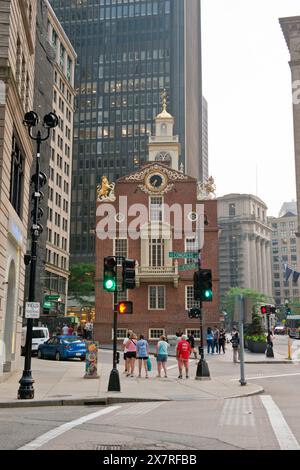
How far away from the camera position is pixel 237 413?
1177 cm

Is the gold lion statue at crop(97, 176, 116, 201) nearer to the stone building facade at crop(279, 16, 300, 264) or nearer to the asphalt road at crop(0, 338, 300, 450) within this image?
the stone building facade at crop(279, 16, 300, 264)

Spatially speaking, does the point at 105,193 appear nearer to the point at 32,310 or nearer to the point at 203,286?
the point at 203,286

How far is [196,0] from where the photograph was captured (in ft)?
510

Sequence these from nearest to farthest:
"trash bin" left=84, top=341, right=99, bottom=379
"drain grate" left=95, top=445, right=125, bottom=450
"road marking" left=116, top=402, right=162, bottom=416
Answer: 1. "drain grate" left=95, top=445, right=125, bottom=450
2. "road marking" left=116, top=402, right=162, bottom=416
3. "trash bin" left=84, top=341, right=99, bottom=379

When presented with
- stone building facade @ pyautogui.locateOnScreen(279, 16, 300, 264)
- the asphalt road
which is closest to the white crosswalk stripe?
the asphalt road

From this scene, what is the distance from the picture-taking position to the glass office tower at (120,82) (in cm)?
11956

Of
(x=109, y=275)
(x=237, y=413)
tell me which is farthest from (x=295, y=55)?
(x=237, y=413)

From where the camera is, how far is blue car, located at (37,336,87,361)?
30.5 meters

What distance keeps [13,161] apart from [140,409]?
12.4m

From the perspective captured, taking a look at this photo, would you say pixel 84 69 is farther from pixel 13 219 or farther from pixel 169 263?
pixel 13 219

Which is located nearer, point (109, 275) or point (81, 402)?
point (81, 402)

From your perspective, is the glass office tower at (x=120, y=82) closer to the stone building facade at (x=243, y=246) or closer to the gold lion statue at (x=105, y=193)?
the stone building facade at (x=243, y=246)

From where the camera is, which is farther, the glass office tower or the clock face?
the glass office tower
